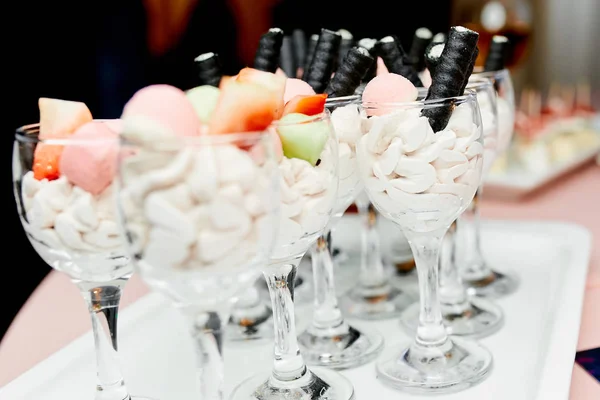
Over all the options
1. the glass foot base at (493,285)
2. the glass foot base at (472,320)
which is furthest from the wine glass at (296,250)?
the glass foot base at (493,285)

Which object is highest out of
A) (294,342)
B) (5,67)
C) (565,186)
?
(5,67)

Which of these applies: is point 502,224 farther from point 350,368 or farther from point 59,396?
point 59,396

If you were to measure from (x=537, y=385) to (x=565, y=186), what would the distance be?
1005 mm

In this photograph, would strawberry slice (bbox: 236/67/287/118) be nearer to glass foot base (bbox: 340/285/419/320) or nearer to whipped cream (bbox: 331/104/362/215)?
whipped cream (bbox: 331/104/362/215)

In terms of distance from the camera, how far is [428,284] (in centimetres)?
88

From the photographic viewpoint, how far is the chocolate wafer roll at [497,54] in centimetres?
119

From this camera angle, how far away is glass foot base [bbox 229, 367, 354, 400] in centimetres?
82

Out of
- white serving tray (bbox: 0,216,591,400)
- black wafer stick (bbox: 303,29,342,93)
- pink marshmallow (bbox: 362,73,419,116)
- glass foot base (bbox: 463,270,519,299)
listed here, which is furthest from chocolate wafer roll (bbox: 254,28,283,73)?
glass foot base (bbox: 463,270,519,299)

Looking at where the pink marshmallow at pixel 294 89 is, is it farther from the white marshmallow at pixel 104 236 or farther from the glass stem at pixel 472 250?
the glass stem at pixel 472 250

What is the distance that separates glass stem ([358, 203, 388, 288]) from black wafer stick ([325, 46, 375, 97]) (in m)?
0.32

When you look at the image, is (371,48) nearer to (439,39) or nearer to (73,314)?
(439,39)

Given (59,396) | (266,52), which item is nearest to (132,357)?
(59,396)

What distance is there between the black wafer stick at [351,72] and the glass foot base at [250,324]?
1.26ft

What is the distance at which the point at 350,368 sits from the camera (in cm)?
92
